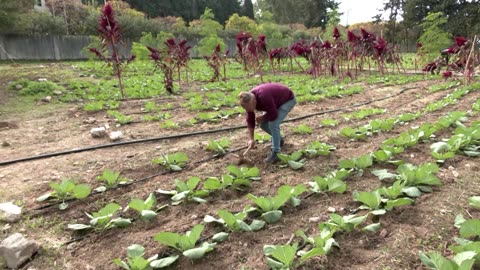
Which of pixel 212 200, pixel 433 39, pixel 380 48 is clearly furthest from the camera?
pixel 433 39

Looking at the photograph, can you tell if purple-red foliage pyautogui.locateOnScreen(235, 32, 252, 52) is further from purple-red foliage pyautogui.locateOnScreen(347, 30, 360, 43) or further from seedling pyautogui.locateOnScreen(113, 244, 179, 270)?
seedling pyautogui.locateOnScreen(113, 244, 179, 270)

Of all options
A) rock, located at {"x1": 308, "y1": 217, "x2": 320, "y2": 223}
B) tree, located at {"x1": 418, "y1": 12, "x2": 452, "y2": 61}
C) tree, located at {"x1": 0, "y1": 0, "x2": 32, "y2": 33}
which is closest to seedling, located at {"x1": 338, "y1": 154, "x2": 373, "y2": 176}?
rock, located at {"x1": 308, "y1": 217, "x2": 320, "y2": 223}

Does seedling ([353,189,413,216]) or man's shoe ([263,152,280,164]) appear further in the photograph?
man's shoe ([263,152,280,164])

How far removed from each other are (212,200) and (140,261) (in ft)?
4.12

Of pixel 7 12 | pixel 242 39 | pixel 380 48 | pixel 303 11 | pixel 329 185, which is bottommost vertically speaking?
pixel 329 185

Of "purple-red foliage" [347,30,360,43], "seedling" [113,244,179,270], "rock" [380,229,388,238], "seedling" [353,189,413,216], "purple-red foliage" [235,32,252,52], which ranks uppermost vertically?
"purple-red foliage" [235,32,252,52]

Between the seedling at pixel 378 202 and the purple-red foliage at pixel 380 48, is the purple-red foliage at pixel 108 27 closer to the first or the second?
the seedling at pixel 378 202

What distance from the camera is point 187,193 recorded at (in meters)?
3.55

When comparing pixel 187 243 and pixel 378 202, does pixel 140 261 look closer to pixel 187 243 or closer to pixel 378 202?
pixel 187 243

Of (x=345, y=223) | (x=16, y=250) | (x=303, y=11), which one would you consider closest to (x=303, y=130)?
(x=345, y=223)

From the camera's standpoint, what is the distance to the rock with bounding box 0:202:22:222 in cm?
329

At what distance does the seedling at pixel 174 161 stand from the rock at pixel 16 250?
1872 mm

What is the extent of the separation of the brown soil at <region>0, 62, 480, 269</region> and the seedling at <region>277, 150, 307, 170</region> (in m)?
0.09

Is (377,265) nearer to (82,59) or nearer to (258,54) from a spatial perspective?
(258,54)
